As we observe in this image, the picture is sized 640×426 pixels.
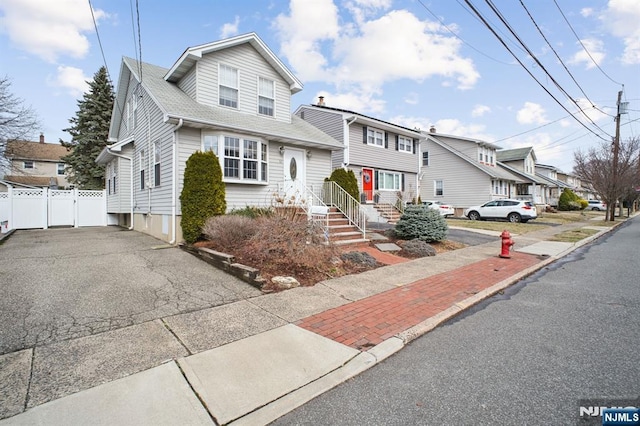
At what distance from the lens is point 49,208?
51.8 ft

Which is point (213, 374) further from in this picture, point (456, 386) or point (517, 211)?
point (517, 211)

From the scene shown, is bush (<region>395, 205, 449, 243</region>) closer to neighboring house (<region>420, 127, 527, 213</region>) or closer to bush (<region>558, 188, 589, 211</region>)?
neighboring house (<region>420, 127, 527, 213</region>)

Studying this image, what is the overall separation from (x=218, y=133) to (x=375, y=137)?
11.3 m

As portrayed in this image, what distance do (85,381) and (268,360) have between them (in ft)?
5.56

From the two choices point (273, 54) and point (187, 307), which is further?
point (273, 54)

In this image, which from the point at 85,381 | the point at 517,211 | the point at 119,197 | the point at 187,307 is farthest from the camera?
the point at 517,211

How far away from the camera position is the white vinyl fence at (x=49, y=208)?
14891 mm

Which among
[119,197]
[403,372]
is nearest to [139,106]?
[119,197]

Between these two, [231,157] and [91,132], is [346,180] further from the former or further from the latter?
[91,132]

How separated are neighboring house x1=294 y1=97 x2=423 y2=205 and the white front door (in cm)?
425

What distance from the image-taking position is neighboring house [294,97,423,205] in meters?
18.0

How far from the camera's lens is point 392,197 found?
20.5 m

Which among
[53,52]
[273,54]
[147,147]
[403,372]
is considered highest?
[273,54]

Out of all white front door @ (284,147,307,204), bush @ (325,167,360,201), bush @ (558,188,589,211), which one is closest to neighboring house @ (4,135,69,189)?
white front door @ (284,147,307,204)
